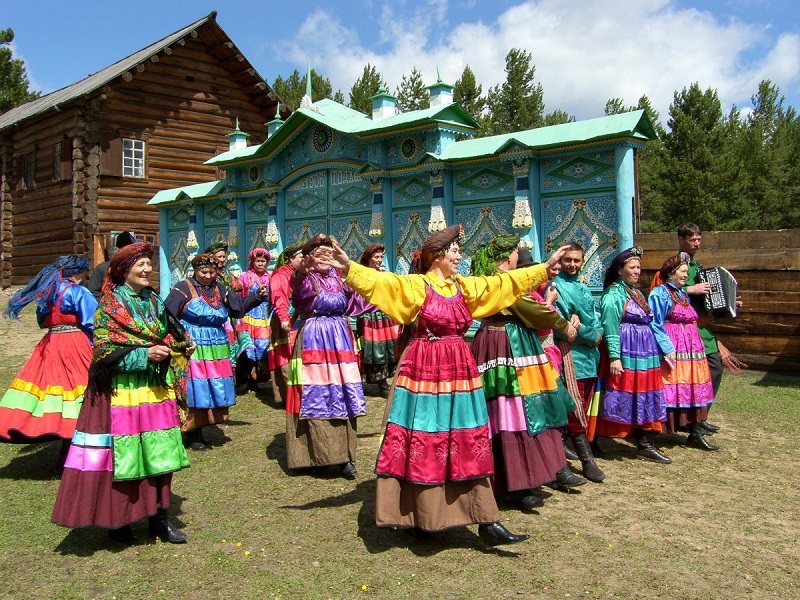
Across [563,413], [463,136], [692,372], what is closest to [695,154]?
[463,136]

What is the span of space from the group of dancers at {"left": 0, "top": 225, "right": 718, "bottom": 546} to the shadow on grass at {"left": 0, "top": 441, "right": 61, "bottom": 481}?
420 mm

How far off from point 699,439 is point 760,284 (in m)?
4.02

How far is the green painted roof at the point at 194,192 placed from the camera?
1425cm

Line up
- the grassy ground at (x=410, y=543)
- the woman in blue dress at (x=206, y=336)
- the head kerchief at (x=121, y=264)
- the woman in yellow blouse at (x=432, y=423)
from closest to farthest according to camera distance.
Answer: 1. the grassy ground at (x=410, y=543)
2. the woman in yellow blouse at (x=432, y=423)
3. the head kerchief at (x=121, y=264)
4. the woman in blue dress at (x=206, y=336)

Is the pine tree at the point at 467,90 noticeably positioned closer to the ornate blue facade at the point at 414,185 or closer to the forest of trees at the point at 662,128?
the forest of trees at the point at 662,128

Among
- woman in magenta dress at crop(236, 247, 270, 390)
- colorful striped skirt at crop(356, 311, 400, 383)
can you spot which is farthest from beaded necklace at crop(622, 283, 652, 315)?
woman in magenta dress at crop(236, 247, 270, 390)

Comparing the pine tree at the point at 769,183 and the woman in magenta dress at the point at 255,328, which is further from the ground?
the pine tree at the point at 769,183

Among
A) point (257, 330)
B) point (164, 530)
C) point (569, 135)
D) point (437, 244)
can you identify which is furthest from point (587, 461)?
point (569, 135)

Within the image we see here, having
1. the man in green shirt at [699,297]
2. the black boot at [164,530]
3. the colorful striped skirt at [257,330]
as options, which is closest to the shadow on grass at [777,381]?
the man in green shirt at [699,297]

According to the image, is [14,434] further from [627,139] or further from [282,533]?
[627,139]

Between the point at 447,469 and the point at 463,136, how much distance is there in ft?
26.1

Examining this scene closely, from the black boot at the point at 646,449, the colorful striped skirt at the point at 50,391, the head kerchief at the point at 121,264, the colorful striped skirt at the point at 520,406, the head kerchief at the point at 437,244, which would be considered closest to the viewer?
the head kerchief at the point at 121,264

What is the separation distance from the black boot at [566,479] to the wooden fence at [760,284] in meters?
5.21

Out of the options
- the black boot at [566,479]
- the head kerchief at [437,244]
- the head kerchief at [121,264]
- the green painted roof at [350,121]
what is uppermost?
the green painted roof at [350,121]
